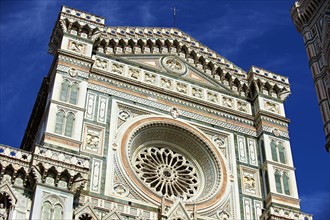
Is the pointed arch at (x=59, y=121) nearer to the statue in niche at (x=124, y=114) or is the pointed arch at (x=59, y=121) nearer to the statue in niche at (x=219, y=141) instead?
the statue in niche at (x=124, y=114)

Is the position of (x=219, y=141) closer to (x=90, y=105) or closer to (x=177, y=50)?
(x=177, y=50)

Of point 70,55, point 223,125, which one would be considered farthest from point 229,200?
point 70,55

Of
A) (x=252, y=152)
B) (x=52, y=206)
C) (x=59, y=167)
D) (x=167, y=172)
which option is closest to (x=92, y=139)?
(x=59, y=167)

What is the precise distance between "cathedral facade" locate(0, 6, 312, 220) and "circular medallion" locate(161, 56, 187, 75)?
4 centimetres

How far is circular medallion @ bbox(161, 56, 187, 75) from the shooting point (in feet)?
75.2

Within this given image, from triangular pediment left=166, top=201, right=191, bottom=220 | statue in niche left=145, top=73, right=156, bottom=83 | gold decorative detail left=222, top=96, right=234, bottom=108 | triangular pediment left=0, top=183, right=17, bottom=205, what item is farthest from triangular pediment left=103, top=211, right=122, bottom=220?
gold decorative detail left=222, top=96, right=234, bottom=108

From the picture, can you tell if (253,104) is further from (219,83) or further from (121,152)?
(121,152)

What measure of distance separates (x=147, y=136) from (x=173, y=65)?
3.61m

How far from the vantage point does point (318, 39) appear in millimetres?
24359

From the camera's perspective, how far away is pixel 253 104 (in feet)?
75.7

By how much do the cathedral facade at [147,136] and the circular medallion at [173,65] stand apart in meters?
0.04

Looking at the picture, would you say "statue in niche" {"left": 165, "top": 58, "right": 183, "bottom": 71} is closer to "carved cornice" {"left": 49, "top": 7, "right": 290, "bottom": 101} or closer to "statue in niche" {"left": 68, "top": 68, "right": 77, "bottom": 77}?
"carved cornice" {"left": 49, "top": 7, "right": 290, "bottom": 101}

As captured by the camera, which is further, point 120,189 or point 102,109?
point 102,109

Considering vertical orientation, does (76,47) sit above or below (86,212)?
above
